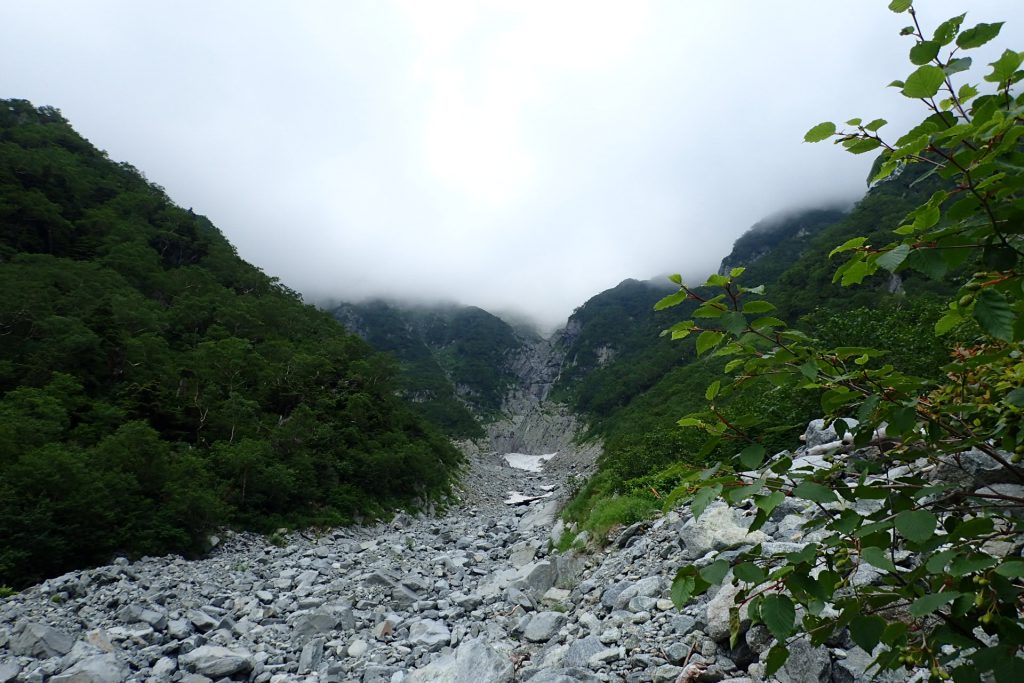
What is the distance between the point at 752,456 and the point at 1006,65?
1.46 metres

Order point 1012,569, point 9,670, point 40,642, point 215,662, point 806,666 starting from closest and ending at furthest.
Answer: point 1012,569, point 806,666, point 9,670, point 215,662, point 40,642

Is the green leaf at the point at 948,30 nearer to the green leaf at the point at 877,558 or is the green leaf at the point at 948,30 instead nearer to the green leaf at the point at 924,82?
the green leaf at the point at 924,82

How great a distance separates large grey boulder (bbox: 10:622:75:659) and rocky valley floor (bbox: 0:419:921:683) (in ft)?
0.08

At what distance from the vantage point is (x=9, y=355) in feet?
70.6

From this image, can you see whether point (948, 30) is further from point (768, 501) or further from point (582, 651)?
point (582, 651)

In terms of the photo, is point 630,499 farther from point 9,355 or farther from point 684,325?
point 9,355

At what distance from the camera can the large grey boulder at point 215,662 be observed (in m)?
7.63

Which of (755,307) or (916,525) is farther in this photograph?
(755,307)

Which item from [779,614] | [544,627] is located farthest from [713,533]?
[779,614]

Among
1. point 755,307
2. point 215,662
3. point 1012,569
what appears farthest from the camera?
point 215,662

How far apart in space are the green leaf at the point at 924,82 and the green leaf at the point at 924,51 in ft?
0.09

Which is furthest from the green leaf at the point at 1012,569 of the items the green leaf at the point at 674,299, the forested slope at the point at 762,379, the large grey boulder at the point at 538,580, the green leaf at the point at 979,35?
the large grey boulder at the point at 538,580

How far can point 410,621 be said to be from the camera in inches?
378

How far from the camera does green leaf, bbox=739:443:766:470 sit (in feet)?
5.20
